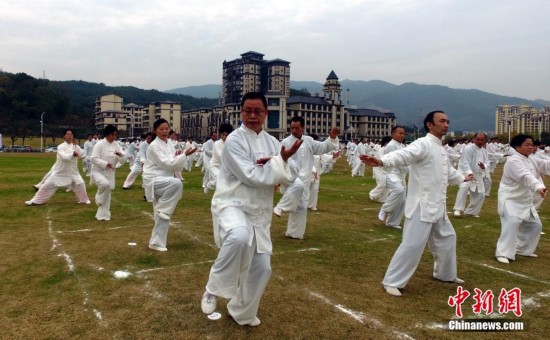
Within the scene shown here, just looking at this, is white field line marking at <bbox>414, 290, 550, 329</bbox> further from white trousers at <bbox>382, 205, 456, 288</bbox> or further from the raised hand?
the raised hand

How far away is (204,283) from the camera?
18.6 ft

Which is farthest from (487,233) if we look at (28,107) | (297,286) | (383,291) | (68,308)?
(28,107)

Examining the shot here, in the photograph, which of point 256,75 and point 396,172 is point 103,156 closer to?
point 396,172

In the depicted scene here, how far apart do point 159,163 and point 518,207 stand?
632cm

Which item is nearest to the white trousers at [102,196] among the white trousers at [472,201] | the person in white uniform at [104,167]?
the person in white uniform at [104,167]

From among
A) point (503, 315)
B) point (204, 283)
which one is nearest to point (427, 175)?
point (503, 315)

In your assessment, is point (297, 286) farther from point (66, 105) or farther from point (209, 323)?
point (66, 105)

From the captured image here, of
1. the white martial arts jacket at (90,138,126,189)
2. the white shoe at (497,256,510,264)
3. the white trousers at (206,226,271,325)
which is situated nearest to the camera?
the white trousers at (206,226,271,325)

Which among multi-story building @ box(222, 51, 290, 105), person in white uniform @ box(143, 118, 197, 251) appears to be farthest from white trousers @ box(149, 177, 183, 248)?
multi-story building @ box(222, 51, 290, 105)

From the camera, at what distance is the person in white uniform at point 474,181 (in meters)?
11.6

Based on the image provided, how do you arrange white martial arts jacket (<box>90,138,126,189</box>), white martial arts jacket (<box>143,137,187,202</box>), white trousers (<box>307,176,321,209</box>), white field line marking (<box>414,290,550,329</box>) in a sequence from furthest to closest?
white trousers (<box>307,176,321,209</box>), white martial arts jacket (<box>90,138,126,189</box>), white martial arts jacket (<box>143,137,187,202</box>), white field line marking (<box>414,290,550,329</box>)

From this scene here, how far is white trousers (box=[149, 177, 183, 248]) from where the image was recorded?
7389 mm

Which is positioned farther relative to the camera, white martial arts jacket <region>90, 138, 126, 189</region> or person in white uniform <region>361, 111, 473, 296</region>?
white martial arts jacket <region>90, 138, 126, 189</region>

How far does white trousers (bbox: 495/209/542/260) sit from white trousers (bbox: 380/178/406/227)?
241 centimetres
